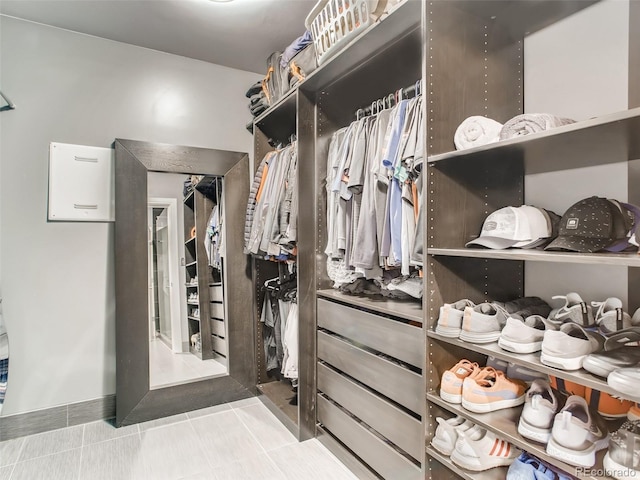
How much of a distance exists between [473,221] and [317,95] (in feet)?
3.88

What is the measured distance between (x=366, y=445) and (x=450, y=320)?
0.83 meters

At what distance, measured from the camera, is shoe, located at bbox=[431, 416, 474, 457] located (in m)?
1.29

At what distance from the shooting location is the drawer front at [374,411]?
1473mm

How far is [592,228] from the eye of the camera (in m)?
1.06

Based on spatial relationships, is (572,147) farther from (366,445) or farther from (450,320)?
(366,445)

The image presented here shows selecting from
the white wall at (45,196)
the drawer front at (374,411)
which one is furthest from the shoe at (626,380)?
the white wall at (45,196)

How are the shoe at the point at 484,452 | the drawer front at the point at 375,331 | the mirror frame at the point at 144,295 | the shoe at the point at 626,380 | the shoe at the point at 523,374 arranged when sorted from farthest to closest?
the mirror frame at the point at 144,295
the drawer front at the point at 375,331
the shoe at the point at 523,374
the shoe at the point at 484,452
the shoe at the point at 626,380

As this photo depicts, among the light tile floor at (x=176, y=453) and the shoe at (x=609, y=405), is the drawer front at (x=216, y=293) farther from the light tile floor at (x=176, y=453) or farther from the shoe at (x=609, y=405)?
the shoe at (x=609, y=405)

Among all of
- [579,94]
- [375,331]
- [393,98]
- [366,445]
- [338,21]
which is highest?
[338,21]

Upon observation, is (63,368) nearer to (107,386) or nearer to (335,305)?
(107,386)

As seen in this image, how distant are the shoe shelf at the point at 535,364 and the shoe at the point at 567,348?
0.02 metres

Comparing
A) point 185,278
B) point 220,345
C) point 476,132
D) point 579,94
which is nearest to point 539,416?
point 476,132

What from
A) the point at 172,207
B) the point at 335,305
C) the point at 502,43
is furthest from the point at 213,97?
the point at 502,43

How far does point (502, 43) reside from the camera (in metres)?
1.49
